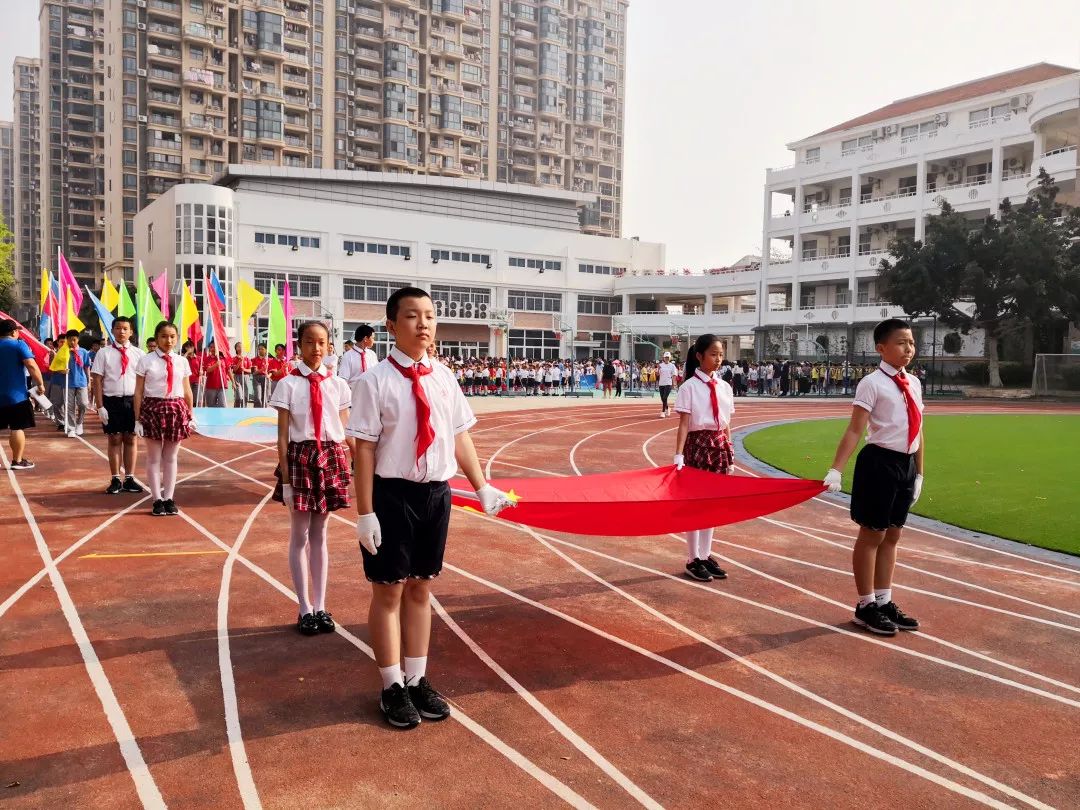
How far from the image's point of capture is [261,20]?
6356 centimetres

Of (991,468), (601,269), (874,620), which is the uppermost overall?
(601,269)

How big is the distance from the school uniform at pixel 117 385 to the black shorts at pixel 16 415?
140 cm

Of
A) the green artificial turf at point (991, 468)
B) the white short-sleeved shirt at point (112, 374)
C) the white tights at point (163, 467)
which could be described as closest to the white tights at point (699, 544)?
the green artificial turf at point (991, 468)

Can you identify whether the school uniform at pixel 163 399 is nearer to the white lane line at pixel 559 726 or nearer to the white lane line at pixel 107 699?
the white lane line at pixel 107 699

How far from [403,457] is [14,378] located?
28.9ft

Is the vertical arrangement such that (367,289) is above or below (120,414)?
above

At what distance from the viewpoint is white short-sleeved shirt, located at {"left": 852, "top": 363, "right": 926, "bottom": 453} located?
17.2ft

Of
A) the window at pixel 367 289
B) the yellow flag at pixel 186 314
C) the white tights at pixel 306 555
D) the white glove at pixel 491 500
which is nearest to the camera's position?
the white glove at pixel 491 500

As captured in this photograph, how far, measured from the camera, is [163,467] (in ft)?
27.5

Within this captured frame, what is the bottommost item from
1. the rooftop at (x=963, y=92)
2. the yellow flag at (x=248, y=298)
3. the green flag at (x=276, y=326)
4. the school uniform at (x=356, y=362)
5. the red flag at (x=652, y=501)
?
the red flag at (x=652, y=501)

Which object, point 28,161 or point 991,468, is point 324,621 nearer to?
point 991,468

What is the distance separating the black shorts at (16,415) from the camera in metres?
10.2

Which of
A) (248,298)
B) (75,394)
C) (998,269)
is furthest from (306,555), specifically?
(998,269)

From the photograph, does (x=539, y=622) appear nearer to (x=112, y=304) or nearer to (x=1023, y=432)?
(x=1023, y=432)
